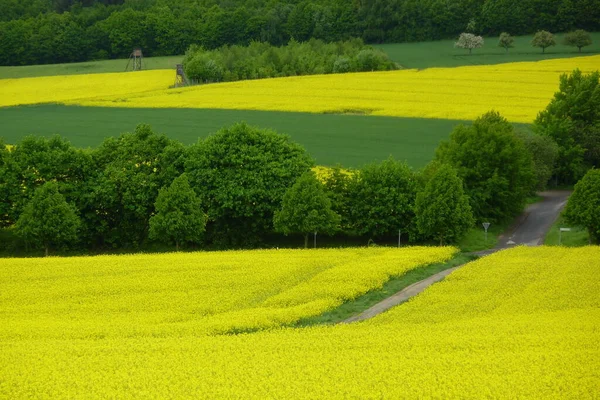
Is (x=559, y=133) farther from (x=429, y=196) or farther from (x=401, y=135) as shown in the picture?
(x=429, y=196)

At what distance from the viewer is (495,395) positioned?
26.9m

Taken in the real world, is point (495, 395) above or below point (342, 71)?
below

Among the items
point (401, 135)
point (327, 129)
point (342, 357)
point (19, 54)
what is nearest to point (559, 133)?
point (401, 135)

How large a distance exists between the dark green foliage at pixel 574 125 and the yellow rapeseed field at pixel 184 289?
3107cm

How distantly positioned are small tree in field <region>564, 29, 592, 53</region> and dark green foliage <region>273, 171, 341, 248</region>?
84628mm

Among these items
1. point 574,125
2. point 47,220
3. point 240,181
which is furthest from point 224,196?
point 574,125

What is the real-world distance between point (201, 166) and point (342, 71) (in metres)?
75.4

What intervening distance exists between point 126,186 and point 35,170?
6.37m

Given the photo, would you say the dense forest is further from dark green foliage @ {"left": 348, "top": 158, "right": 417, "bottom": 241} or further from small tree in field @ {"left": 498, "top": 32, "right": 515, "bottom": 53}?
dark green foliage @ {"left": 348, "top": 158, "right": 417, "bottom": 241}

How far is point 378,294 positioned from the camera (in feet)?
145

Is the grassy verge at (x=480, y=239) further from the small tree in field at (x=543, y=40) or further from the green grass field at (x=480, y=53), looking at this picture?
the small tree in field at (x=543, y=40)

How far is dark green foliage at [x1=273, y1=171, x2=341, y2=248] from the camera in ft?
201

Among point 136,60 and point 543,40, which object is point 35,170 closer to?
point 136,60

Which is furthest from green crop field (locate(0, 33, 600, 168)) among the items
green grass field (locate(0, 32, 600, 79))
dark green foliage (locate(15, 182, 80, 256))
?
green grass field (locate(0, 32, 600, 79))
